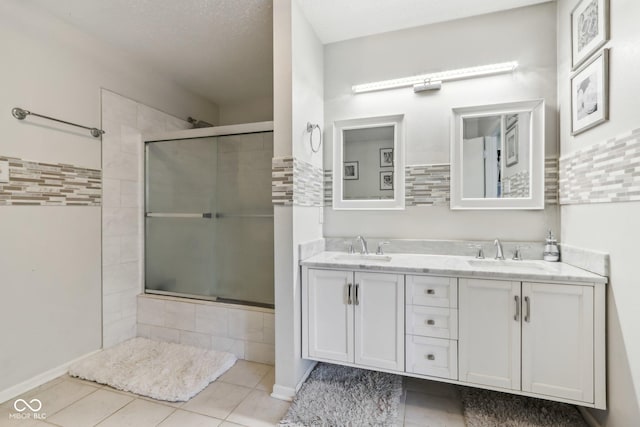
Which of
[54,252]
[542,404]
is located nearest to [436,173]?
[542,404]

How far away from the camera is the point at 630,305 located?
1188mm

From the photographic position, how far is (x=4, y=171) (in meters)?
1.69

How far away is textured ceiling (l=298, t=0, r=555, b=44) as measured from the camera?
1.81 metres

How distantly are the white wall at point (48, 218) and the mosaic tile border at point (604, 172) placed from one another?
3091mm

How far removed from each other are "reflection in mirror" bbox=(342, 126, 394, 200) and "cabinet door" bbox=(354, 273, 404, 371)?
70cm

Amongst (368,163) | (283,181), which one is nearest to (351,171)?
(368,163)

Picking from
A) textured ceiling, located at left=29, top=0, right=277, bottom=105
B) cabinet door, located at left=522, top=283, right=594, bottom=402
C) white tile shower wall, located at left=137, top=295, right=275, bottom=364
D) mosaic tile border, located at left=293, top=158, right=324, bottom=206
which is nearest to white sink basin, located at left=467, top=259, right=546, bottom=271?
cabinet door, located at left=522, top=283, right=594, bottom=402

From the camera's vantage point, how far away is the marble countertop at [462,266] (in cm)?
141

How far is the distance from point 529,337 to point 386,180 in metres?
1.22

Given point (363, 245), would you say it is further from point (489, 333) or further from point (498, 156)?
point (498, 156)

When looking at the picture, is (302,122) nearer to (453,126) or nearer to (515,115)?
(453,126)

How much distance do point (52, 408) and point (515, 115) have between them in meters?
3.22

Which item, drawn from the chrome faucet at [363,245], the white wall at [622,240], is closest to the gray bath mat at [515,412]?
the white wall at [622,240]

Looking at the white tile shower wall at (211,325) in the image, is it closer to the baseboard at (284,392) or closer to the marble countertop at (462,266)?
the baseboard at (284,392)
